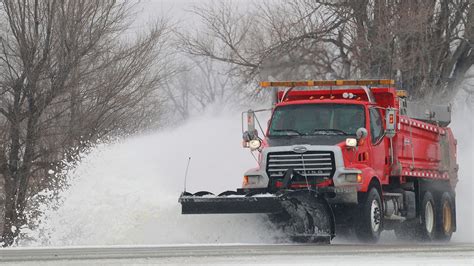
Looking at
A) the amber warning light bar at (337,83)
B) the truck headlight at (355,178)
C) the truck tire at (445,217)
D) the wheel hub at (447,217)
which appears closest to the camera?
the truck headlight at (355,178)

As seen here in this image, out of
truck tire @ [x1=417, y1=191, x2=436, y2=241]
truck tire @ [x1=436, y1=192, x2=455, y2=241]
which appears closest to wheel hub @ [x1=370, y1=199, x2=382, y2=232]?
truck tire @ [x1=417, y1=191, x2=436, y2=241]

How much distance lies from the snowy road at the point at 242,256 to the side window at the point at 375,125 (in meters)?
3.40

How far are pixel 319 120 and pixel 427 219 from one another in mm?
3428

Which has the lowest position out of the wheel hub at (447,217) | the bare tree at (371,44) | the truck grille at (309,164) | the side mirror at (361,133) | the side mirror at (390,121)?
the wheel hub at (447,217)

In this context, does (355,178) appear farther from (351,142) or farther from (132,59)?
(132,59)

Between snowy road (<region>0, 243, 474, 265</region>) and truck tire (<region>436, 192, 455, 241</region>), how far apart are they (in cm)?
544

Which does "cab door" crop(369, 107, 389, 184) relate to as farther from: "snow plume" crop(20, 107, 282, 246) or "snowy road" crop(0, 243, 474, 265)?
"snowy road" crop(0, 243, 474, 265)

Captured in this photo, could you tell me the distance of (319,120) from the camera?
16109 millimetres

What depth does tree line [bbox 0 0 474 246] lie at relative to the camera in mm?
23500

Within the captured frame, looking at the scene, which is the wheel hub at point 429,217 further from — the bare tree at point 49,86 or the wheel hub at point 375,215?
the bare tree at point 49,86

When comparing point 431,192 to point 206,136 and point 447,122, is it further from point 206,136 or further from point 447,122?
point 206,136

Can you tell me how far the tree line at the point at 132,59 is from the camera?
23500mm

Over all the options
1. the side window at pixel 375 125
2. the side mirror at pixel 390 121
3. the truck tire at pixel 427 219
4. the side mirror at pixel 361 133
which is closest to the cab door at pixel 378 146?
the side window at pixel 375 125

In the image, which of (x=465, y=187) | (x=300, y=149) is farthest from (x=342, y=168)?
(x=465, y=187)
